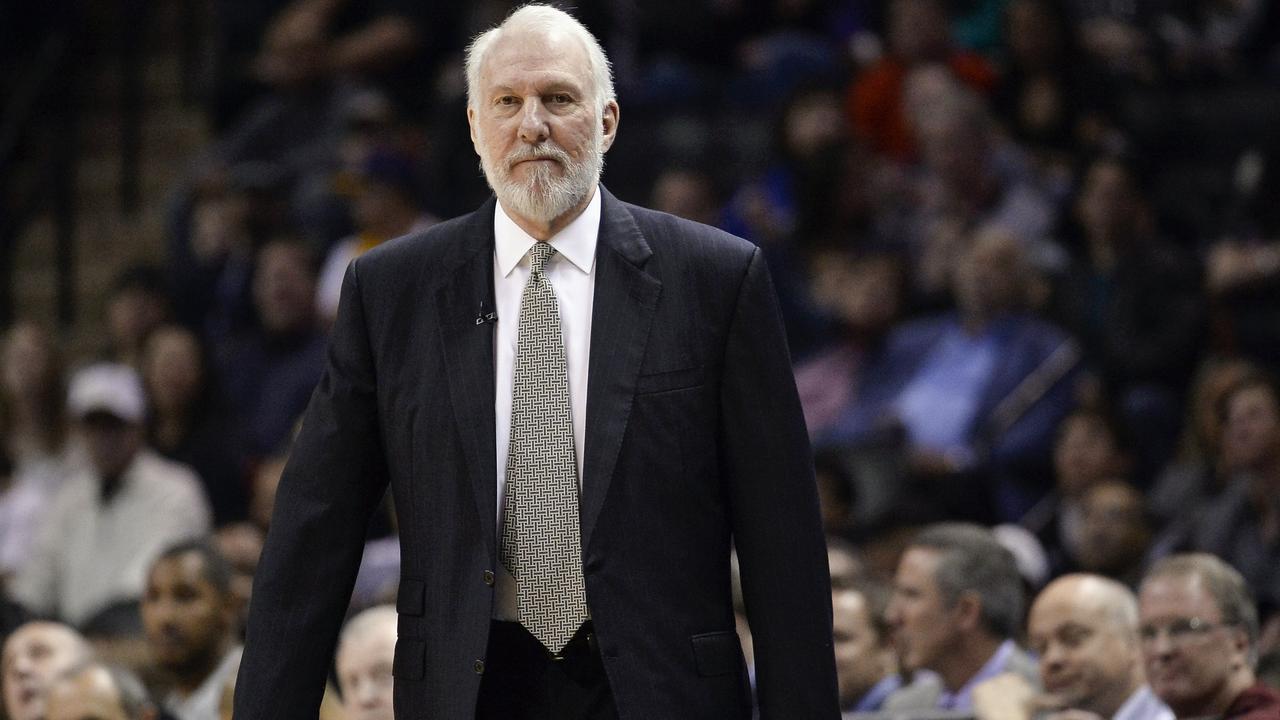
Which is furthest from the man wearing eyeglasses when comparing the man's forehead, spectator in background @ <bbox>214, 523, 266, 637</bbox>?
spectator in background @ <bbox>214, 523, 266, 637</bbox>

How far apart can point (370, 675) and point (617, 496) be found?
78.3 inches

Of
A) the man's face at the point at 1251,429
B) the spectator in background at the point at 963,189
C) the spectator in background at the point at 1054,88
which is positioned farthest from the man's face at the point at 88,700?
the spectator in background at the point at 1054,88

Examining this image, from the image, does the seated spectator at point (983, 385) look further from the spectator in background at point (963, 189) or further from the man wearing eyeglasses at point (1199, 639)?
the man wearing eyeglasses at point (1199, 639)

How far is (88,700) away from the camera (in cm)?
466

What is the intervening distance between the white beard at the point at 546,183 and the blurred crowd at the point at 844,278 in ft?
8.54

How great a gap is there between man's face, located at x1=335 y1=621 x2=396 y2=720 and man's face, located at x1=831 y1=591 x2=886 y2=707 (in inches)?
45.2

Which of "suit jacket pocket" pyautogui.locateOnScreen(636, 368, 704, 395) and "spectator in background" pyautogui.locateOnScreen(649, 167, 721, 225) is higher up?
"spectator in background" pyautogui.locateOnScreen(649, 167, 721, 225)

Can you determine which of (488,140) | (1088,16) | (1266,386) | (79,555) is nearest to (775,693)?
(488,140)

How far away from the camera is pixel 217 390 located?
7.46 m

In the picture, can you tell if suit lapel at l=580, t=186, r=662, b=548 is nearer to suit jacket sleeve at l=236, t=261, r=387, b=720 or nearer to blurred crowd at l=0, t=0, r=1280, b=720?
suit jacket sleeve at l=236, t=261, r=387, b=720

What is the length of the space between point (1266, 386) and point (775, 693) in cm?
367

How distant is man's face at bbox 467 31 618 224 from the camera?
2541 mm

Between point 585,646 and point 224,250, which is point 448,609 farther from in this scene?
point 224,250

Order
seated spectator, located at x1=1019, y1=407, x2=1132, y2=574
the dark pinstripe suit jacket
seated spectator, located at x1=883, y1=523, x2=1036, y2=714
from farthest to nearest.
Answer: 1. seated spectator, located at x1=1019, y1=407, x2=1132, y2=574
2. seated spectator, located at x1=883, y1=523, x2=1036, y2=714
3. the dark pinstripe suit jacket
